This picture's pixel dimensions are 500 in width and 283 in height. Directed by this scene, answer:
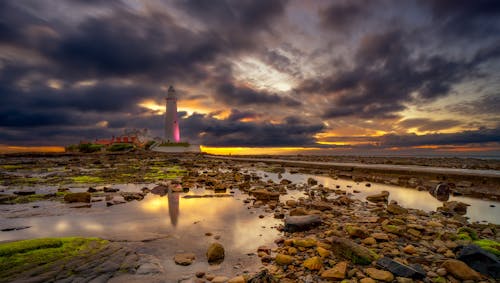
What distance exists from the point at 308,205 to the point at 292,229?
123 inches

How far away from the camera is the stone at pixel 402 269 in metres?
4.11

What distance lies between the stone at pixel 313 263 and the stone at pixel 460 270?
218 centimetres

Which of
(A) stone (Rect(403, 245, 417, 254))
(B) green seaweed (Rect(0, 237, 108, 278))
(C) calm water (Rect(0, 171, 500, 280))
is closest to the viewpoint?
(B) green seaweed (Rect(0, 237, 108, 278))

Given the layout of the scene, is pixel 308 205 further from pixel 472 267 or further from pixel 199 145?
pixel 199 145

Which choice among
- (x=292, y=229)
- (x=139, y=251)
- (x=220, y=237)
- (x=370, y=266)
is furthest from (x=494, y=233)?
(x=139, y=251)

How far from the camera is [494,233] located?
6609 mm

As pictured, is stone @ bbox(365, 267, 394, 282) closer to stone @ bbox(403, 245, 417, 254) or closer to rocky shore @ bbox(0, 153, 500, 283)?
rocky shore @ bbox(0, 153, 500, 283)

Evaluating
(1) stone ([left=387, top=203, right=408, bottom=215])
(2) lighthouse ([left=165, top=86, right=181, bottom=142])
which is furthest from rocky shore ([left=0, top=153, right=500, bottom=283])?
(2) lighthouse ([left=165, top=86, right=181, bottom=142])

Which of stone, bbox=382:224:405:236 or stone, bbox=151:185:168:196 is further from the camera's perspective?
stone, bbox=151:185:168:196

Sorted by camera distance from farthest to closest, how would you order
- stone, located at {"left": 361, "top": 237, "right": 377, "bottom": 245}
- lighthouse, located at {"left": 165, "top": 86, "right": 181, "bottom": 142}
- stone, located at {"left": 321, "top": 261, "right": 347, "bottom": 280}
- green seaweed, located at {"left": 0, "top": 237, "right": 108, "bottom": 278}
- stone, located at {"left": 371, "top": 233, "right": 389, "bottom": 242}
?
lighthouse, located at {"left": 165, "top": 86, "right": 181, "bottom": 142}
stone, located at {"left": 371, "top": 233, "right": 389, "bottom": 242}
stone, located at {"left": 361, "top": 237, "right": 377, "bottom": 245}
green seaweed, located at {"left": 0, "top": 237, "right": 108, "bottom": 278}
stone, located at {"left": 321, "top": 261, "right": 347, "bottom": 280}

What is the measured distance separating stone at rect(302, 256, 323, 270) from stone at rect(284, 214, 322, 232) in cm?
198

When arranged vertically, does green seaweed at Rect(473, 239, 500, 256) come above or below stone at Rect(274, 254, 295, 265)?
above

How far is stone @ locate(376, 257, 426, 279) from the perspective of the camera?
4.11 m

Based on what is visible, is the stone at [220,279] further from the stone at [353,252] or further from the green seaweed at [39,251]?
the green seaweed at [39,251]
